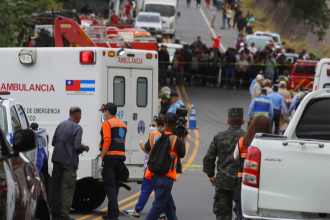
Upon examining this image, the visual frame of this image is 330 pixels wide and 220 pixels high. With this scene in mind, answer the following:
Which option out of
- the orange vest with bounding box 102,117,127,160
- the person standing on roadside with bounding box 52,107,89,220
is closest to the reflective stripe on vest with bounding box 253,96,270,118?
the orange vest with bounding box 102,117,127,160

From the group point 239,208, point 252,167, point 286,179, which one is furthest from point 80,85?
point 286,179

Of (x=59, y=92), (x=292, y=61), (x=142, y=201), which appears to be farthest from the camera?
(x=292, y=61)

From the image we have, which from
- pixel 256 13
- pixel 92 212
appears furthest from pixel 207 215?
pixel 256 13

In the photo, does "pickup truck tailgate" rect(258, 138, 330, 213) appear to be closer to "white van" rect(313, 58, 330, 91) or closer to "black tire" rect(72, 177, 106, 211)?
"black tire" rect(72, 177, 106, 211)

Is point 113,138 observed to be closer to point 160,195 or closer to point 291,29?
point 160,195

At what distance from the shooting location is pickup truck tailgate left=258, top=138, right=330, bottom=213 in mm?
4707

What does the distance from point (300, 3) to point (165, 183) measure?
26.8 m

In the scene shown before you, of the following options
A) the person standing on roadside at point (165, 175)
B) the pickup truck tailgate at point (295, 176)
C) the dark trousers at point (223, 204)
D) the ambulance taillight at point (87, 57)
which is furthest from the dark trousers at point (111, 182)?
the pickup truck tailgate at point (295, 176)

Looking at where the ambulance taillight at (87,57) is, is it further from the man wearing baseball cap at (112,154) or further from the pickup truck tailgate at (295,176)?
the pickup truck tailgate at (295,176)

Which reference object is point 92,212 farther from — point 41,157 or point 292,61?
point 292,61

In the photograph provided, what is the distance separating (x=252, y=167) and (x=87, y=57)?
4.90m

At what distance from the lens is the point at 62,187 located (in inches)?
322

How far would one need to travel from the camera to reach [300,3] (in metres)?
31.5

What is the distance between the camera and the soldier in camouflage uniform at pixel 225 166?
6.80 meters
